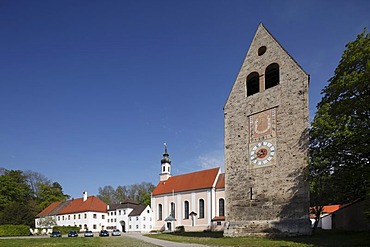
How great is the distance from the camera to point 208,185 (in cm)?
4750

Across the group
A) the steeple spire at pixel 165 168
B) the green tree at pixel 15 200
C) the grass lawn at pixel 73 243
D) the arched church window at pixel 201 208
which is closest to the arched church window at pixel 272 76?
the grass lawn at pixel 73 243

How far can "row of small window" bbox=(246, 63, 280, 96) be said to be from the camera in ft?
76.2

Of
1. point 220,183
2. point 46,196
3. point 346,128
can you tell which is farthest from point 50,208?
point 346,128

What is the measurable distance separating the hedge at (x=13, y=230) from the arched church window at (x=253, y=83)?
133 ft

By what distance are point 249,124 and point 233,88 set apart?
364 centimetres

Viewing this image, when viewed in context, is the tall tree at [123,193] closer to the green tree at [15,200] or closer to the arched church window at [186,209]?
the green tree at [15,200]

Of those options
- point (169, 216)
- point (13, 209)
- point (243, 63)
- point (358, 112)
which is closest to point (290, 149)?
point (358, 112)

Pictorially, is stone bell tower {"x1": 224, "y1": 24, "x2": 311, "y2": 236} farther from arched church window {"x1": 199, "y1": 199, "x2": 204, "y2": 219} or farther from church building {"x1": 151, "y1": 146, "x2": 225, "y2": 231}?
arched church window {"x1": 199, "y1": 199, "x2": 204, "y2": 219}

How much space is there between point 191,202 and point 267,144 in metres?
29.8

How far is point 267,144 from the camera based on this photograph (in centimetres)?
2219

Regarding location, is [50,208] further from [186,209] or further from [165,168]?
[186,209]

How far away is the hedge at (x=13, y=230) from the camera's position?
44875mm

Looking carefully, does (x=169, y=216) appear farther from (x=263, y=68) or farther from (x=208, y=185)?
(x=263, y=68)

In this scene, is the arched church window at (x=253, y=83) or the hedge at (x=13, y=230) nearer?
the arched church window at (x=253, y=83)
